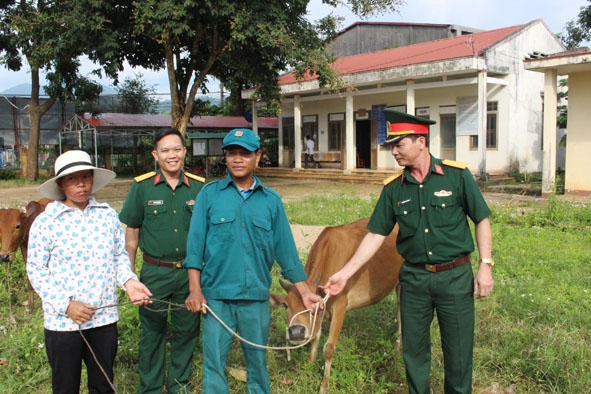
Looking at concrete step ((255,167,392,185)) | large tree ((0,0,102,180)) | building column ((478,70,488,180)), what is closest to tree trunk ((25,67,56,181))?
large tree ((0,0,102,180))

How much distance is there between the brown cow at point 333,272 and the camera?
392 centimetres

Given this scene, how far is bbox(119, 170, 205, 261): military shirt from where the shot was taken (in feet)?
12.2

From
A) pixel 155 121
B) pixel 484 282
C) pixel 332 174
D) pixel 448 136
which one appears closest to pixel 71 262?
pixel 484 282

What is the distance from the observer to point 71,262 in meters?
2.99

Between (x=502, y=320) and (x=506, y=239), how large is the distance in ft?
11.3

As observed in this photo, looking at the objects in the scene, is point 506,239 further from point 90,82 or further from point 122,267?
point 90,82

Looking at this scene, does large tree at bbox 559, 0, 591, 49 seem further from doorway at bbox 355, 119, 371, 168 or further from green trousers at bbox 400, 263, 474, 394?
green trousers at bbox 400, 263, 474, 394

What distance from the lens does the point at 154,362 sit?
12.1ft

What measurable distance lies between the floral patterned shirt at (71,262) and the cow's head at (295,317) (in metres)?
1.03

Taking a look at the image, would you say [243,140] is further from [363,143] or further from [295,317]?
[363,143]

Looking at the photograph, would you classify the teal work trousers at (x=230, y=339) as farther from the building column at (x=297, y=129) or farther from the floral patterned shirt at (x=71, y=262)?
the building column at (x=297, y=129)

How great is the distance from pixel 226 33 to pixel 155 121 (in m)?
11.1

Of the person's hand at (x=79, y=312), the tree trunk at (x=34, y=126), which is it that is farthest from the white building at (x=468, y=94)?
the person's hand at (x=79, y=312)

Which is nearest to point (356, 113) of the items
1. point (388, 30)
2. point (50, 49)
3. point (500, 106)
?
point (500, 106)
